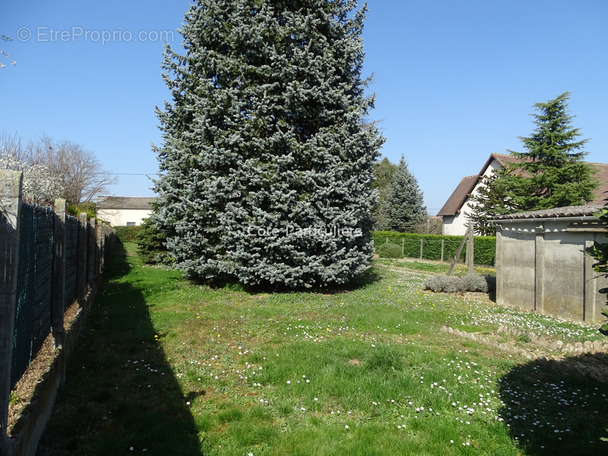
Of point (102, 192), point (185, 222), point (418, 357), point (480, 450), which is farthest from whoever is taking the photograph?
point (102, 192)

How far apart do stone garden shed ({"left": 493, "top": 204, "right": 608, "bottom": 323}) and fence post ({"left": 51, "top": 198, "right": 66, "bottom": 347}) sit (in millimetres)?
9950

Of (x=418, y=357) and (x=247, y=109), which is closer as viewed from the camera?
(x=418, y=357)

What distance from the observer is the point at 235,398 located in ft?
14.1

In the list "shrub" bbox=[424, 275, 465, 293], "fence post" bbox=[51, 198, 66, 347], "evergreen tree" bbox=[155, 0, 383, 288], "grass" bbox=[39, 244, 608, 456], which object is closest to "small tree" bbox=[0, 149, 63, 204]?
→ "evergreen tree" bbox=[155, 0, 383, 288]

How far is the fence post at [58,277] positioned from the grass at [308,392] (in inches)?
24.1

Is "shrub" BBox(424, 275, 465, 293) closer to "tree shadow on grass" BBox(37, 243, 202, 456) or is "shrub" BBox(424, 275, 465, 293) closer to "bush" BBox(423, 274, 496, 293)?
"bush" BBox(423, 274, 496, 293)

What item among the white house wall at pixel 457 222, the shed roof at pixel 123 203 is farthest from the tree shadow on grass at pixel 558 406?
the shed roof at pixel 123 203

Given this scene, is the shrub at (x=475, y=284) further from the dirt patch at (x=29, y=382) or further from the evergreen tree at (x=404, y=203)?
the evergreen tree at (x=404, y=203)

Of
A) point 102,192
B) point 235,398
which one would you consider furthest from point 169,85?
point 102,192

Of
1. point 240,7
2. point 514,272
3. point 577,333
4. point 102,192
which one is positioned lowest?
point 577,333

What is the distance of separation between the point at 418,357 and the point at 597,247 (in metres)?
3.24

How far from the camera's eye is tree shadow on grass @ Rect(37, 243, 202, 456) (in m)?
3.24

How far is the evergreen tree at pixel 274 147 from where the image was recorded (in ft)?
33.5

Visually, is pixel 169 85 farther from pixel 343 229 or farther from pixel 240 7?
pixel 343 229
